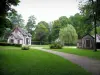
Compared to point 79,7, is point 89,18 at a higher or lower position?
lower

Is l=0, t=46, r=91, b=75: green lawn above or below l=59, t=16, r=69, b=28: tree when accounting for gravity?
below

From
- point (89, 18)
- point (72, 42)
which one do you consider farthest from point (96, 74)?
point (72, 42)

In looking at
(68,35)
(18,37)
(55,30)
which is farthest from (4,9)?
(55,30)

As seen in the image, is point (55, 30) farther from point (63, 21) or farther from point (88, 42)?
point (88, 42)

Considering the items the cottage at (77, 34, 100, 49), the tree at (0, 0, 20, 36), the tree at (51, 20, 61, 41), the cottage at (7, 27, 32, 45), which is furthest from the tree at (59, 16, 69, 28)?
the tree at (0, 0, 20, 36)

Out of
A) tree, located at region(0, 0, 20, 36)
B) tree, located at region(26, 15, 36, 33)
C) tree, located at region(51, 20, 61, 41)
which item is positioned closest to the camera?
tree, located at region(0, 0, 20, 36)

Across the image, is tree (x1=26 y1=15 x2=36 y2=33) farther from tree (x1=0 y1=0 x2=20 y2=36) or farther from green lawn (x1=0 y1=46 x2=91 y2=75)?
green lawn (x1=0 y1=46 x2=91 y2=75)

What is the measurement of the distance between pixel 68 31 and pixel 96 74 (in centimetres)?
5345

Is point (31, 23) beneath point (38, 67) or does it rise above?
above

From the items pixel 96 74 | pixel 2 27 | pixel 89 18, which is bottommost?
pixel 96 74

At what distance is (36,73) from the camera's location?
9930 millimetres

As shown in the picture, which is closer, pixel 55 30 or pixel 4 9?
pixel 4 9

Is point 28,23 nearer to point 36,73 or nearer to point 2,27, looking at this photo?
point 2,27

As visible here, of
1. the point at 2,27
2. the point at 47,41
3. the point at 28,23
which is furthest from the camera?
the point at 28,23
